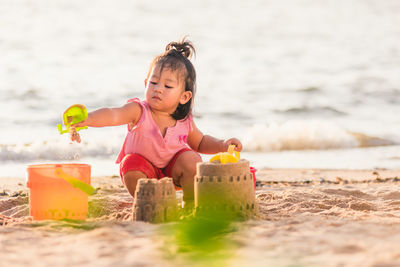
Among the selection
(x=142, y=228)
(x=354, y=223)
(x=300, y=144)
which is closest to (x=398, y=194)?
(x=354, y=223)

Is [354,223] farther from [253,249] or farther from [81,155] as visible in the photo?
[81,155]

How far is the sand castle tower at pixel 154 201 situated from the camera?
8.34ft

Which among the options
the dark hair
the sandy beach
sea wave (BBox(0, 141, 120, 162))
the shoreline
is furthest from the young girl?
sea wave (BBox(0, 141, 120, 162))

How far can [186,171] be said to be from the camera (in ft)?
10.3

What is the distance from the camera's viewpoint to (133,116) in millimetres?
3088

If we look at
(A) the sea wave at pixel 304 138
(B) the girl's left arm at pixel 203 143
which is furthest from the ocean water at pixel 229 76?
(B) the girl's left arm at pixel 203 143

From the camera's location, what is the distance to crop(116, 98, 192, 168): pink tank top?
10.3 feet

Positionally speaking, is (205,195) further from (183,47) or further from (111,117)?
(183,47)

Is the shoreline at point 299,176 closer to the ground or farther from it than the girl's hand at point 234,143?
closer to the ground

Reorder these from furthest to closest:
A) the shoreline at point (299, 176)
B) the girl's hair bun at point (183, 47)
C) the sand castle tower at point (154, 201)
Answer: the shoreline at point (299, 176), the girl's hair bun at point (183, 47), the sand castle tower at point (154, 201)

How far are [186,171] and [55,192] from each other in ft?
2.62

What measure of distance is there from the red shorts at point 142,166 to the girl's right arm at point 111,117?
22cm

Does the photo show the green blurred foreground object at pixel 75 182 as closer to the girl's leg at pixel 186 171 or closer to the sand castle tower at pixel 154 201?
the sand castle tower at pixel 154 201

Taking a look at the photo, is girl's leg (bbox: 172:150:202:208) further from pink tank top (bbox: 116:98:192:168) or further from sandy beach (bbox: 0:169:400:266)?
sandy beach (bbox: 0:169:400:266)
